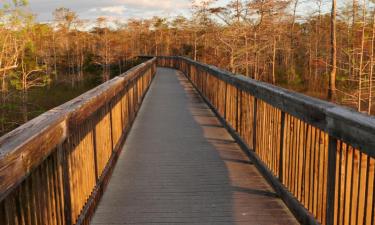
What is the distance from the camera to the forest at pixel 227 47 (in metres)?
32.0

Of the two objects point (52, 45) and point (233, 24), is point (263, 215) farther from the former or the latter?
point (52, 45)

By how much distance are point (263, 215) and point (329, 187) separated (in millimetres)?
1117

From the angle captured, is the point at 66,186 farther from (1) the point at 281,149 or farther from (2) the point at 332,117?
(1) the point at 281,149

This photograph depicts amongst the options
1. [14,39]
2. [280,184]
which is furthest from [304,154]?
[14,39]

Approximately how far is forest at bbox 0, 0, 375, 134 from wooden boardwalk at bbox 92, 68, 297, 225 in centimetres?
2020

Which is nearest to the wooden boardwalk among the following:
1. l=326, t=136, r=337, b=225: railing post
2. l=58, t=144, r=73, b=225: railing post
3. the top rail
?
l=58, t=144, r=73, b=225: railing post

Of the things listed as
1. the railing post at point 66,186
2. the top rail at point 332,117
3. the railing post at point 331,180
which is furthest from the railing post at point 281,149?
the railing post at point 66,186

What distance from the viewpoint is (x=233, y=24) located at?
32.0 m

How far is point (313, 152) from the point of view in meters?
3.82

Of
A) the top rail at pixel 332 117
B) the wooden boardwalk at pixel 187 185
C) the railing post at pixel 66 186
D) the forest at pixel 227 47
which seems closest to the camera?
the top rail at pixel 332 117

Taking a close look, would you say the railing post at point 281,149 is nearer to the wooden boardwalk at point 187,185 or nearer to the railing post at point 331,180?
the wooden boardwalk at point 187,185

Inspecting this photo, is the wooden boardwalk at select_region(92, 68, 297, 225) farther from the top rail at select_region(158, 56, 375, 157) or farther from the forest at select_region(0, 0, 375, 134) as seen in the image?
the forest at select_region(0, 0, 375, 134)

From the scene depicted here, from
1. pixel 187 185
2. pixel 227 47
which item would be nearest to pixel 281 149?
pixel 187 185

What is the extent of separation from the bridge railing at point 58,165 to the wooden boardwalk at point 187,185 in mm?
339
